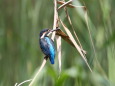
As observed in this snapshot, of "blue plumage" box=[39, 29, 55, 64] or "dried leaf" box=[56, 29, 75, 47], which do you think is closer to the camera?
"dried leaf" box=[56, 29, 75, 47]

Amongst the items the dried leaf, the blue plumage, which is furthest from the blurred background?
the dried leaf

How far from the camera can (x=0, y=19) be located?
2.87 m

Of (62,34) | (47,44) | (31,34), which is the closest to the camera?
(62,34)

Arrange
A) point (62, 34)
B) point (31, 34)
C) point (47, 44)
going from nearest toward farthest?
point (62, 34) → point (47, 44) → point (31, 34)

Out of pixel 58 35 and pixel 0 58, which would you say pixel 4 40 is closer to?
pixel 0 58

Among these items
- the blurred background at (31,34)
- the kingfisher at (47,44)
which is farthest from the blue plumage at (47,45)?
the blurred background at (31,34)

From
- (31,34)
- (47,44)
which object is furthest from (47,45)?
(31,34)

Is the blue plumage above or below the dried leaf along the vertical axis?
below

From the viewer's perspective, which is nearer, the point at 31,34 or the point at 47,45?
the point at 47,45

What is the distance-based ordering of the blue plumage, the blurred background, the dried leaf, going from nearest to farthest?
the dried leaf < the blue plumage < the blurred background

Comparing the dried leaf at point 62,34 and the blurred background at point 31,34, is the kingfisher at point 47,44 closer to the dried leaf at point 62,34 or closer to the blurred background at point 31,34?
the dried leaf at point 62,34

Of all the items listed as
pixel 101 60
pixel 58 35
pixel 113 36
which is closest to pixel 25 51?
pixel 101 60

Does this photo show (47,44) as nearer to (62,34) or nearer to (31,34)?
(62,34)

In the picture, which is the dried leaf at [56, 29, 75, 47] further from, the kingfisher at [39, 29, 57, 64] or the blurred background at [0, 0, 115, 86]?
the blurred background at [0, 0, 115, 86]
